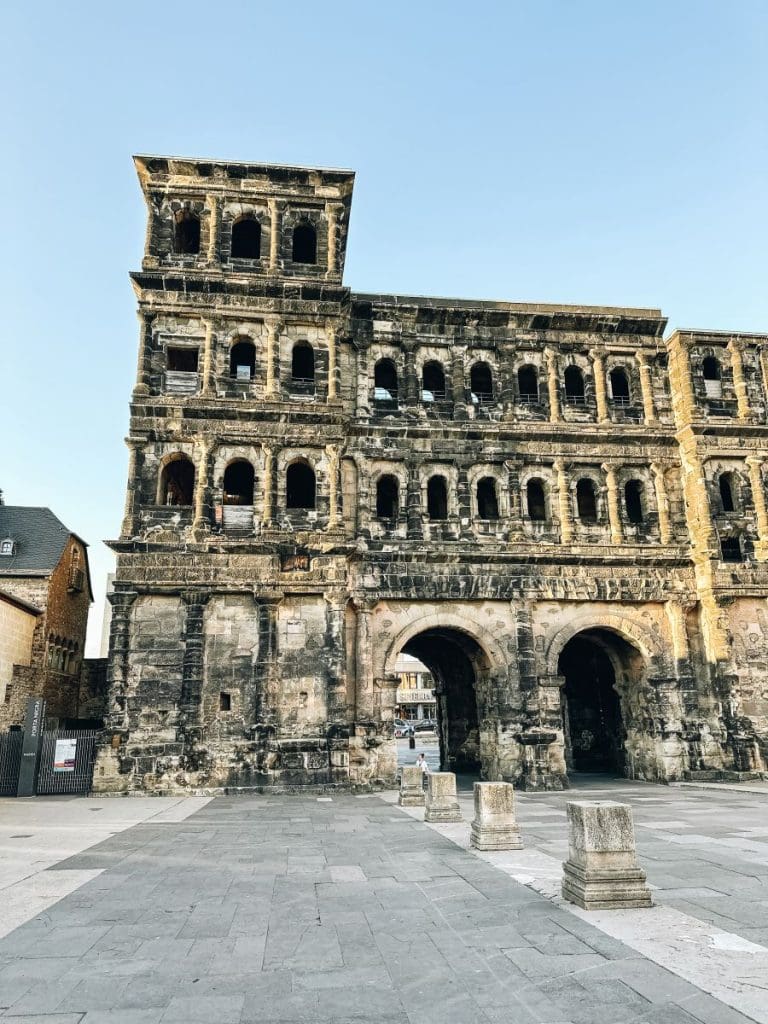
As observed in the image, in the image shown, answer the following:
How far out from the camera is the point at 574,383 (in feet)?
82.4

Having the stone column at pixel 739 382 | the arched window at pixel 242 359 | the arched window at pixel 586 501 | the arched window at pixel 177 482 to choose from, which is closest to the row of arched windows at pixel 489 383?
the arched window at pixel 586 501

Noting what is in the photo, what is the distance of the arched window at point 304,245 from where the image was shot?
24.1m

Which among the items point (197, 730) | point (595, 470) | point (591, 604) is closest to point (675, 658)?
point (591, 604)

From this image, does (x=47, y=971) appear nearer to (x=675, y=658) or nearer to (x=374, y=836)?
(x=374, y=836)

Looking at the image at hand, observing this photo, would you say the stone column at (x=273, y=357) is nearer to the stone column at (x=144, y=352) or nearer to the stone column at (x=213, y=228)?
the stone column at (x=213, y=228)

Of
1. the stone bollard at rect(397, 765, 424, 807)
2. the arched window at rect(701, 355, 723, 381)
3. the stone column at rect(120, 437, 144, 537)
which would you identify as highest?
the arched window at rect(701, 355, 723, 381)

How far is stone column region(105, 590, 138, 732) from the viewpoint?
61.6 ft

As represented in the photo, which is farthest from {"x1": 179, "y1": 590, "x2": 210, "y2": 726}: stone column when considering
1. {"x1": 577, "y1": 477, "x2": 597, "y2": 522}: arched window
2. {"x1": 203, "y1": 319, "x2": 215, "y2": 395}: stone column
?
{"x1": 577, "y1": 477, "x2": 597, "y2": 522}: arched window

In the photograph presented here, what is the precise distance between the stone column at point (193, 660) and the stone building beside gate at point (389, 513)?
0.07 metres

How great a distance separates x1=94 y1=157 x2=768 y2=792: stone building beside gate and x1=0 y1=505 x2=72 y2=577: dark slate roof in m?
9.16

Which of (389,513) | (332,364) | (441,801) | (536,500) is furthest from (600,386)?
(441,801)

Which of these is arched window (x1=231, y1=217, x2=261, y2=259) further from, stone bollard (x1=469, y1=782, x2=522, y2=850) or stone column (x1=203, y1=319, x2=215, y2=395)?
stone bollard (x1=469, y1=782, x2=522, y2=850)

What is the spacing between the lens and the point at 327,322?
22656 millimetres

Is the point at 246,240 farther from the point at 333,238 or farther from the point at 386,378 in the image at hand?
the point at 386,378
